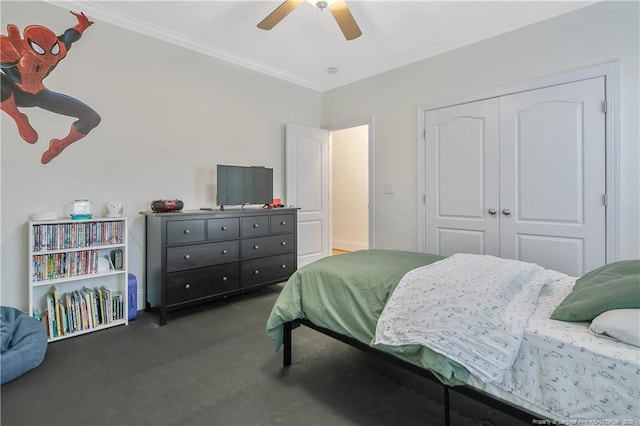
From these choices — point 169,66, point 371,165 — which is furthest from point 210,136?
point 371,165

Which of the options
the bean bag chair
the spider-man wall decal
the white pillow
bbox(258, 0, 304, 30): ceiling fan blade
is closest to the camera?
the white pillow

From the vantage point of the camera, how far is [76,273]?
264 cm

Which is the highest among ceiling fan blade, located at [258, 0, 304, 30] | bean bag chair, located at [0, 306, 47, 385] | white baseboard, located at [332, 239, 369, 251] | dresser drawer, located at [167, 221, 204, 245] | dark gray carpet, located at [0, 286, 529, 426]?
ceiling fan blade, located at [258, 0, 304, 30]

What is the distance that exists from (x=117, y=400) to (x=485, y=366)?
190cm

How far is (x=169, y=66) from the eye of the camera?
3.32 metres

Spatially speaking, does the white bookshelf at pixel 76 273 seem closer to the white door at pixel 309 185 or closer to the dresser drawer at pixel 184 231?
the dresser drawer at pixel 184 231

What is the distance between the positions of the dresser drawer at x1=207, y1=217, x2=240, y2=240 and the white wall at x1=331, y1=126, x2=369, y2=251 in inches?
117

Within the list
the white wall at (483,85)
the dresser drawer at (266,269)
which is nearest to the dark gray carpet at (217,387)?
the dresser drawer at (266,269)

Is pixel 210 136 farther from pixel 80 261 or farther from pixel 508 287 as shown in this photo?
pixel 508 287

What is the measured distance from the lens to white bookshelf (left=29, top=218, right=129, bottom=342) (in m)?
2.47

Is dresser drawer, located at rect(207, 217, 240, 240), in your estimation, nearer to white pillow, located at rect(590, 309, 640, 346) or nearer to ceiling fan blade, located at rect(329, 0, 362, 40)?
ceiling fan blade, located at rect(329, 0, 362, 40)

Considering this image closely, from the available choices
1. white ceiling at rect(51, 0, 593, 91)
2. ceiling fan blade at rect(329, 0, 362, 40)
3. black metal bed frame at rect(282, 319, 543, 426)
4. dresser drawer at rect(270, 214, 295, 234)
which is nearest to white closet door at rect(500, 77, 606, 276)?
white ceiling at rect(51, 0, 593, 91)

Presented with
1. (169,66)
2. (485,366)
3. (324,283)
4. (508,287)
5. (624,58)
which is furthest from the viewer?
(169,66)

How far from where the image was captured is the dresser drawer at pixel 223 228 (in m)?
3.14
